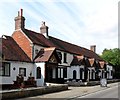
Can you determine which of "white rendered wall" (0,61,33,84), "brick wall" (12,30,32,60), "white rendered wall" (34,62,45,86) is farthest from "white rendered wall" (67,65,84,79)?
"white rendered wall" (0,61,33,84)

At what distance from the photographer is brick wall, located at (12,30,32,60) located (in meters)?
38.1

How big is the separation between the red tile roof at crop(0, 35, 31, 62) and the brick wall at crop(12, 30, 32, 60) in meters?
0.75

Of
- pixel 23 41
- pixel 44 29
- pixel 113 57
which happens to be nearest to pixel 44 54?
pixel 23 41

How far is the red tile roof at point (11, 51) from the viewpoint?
3198 centimetres

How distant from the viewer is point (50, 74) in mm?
38969

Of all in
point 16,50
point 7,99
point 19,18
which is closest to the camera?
point 7,99

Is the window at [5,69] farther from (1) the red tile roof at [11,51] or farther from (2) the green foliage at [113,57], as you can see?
(2) the green foliage at [113,57]

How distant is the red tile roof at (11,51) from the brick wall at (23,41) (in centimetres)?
75

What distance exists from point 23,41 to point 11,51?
4959 millimetres

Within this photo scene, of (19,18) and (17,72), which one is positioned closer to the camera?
(17,72)

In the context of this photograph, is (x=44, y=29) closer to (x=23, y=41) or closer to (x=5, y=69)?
(x=23, y=41)

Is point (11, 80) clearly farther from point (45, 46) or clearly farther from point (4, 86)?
point (45, 46)

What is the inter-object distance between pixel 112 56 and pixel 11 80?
53.1 metres

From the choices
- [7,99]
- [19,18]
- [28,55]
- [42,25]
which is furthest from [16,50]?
[7,99]
